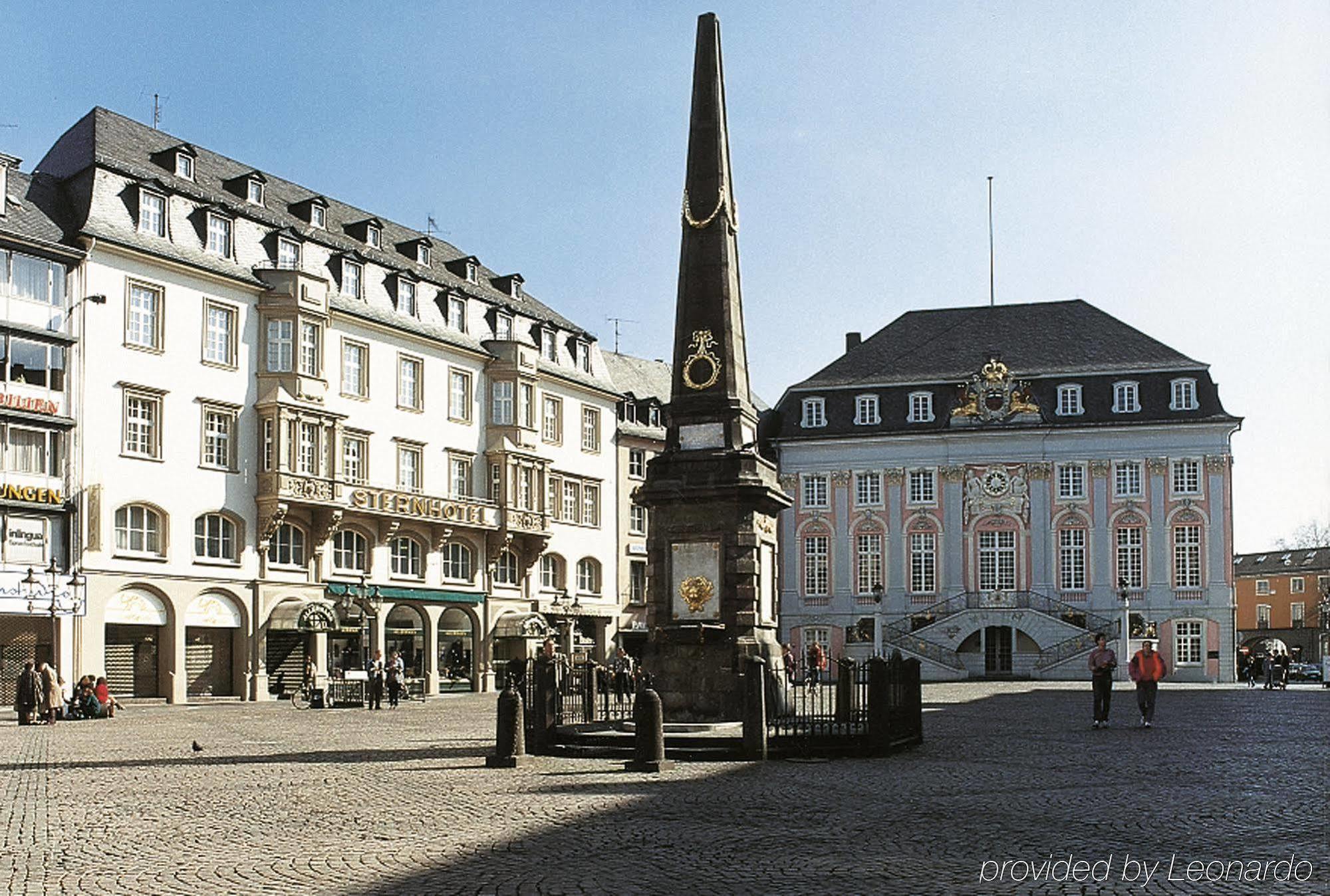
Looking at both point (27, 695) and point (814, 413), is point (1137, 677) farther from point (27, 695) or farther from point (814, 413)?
point (814, 413)

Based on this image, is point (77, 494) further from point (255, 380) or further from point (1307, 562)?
point (1307, 562)

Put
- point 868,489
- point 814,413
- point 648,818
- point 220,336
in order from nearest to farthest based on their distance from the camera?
1. point 648,818
2. point 220,336
3. point 868,489
4. point 814,413

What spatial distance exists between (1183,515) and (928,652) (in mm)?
12571

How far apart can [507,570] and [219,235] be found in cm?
1692

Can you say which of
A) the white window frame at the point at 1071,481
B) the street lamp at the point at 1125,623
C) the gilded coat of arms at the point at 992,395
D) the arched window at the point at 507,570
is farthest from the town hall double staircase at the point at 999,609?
the arched window at the point at 507,570

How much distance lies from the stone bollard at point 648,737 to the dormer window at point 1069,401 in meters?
51.9

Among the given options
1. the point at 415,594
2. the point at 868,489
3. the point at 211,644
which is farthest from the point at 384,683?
the point at 868,489

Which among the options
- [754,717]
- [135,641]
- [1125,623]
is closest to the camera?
[754,717]

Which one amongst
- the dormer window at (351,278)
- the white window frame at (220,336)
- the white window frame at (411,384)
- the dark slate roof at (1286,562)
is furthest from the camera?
the dark slate roof at (1286,562)

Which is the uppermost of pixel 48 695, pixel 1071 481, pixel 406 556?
pixel 1071 481

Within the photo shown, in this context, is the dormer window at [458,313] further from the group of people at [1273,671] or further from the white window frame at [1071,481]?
the group of people at [1273,671]

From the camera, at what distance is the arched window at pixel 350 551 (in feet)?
156

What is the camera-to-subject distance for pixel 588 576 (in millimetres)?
60406

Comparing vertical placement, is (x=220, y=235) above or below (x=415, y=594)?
above
